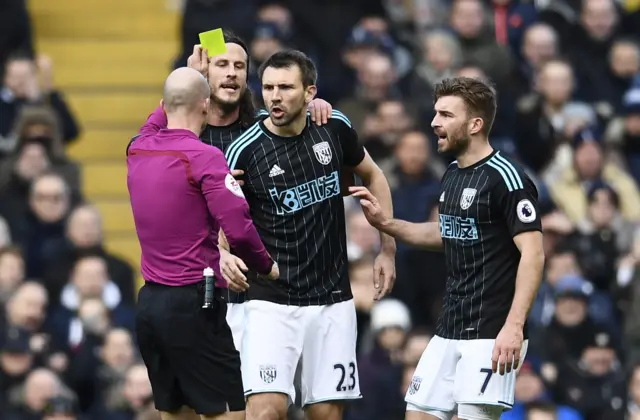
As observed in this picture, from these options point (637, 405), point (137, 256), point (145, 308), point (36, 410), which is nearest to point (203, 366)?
point (145, 308)

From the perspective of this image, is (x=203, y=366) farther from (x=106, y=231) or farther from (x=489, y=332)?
(x=106, y=231)

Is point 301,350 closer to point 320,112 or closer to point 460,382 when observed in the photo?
point 460,382

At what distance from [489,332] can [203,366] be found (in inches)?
61.0

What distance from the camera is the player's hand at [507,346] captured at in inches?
353

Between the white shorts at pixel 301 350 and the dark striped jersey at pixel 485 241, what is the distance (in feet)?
2.06

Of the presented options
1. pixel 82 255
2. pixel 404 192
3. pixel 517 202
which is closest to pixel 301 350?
pixel 517 202

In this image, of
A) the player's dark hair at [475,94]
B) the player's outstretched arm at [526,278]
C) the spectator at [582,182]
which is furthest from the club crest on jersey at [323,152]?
the spectator at [582,182]

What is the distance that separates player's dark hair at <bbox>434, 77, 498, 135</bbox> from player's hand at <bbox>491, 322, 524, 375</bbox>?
1097 mm

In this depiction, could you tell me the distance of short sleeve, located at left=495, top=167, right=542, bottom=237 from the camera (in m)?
9.09

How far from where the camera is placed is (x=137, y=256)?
53.3 feet

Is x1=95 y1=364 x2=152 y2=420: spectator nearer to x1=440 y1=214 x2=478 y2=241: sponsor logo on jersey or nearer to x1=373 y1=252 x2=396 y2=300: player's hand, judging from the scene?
x1=373 y1=252 x2=396 y2=300: player's hand

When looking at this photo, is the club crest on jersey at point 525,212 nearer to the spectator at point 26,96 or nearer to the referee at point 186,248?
the referee at point 186,248

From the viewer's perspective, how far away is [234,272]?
8781 millimetres

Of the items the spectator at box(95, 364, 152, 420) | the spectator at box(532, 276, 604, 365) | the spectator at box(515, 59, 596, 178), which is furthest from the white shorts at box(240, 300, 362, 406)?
the spectator at box(515, 59, 596, 178)
